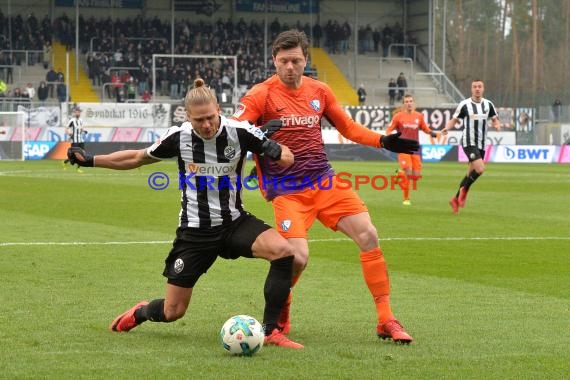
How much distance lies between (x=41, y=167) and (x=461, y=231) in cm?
2412

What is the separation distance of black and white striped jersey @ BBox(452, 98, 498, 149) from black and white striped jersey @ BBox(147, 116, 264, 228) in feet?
47.1

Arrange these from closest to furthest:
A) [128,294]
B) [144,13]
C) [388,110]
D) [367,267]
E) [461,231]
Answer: [367,267]
[128,294]
[461,231]
[388,110]
[144,13]

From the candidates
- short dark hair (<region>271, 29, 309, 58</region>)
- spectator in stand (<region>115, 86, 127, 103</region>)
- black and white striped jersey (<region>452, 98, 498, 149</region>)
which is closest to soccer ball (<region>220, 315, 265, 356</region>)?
short dark hair (<region>271, 29, 309, 58</region>)

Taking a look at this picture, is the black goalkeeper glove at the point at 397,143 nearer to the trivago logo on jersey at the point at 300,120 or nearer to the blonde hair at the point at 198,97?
the trivago logo on jersey at the point at 300,120

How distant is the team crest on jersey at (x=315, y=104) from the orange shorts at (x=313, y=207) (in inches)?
24.3

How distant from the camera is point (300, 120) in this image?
8.48m

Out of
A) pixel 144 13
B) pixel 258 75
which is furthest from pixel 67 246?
pixel 144 13

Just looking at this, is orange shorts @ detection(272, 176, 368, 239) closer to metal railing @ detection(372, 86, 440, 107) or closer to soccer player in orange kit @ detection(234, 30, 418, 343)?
soccer player in orange kit @ detection(234, 30, 418, 343)

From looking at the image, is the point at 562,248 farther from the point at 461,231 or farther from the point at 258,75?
the point at 258,75

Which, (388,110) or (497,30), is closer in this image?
(388,110)

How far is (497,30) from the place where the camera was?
91.7m

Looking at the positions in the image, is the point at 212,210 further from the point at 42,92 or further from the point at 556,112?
the point at 556,112

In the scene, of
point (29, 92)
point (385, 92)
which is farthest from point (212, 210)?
point (385, 92)

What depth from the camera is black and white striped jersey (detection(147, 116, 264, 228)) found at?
7.66m
